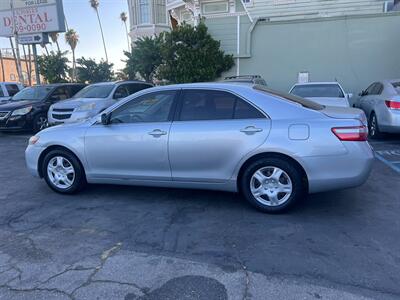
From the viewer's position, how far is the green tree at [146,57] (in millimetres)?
16984

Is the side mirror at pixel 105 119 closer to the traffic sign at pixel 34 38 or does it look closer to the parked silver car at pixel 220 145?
the parked silver car at pixel 220 145

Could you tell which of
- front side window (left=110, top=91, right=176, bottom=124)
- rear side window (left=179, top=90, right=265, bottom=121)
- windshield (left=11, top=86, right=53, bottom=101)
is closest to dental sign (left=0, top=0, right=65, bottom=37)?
windshield (left=11, top=86, right=53, bottom=101)

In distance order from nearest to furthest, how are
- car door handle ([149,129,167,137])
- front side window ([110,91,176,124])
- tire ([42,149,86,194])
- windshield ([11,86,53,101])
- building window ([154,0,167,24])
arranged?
car door handle ([149,129,167,137])
front side window ([110,91,176,124])
tire ([42,149,86,194])
windshield ([11,86,53,101])
building window ([154,0,167,24])

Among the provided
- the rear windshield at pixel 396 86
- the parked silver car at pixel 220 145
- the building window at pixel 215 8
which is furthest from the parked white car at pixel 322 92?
the building window at pixel 215 8

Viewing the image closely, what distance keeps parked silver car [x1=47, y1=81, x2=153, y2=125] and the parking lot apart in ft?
16.7

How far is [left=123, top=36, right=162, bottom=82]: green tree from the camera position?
1698 centimetres

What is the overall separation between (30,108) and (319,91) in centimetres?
880

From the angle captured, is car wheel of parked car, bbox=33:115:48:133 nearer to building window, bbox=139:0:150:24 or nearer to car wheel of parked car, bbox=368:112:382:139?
car wheel of parked car, bbox=368:112:382:139

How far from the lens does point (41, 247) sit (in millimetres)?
3553

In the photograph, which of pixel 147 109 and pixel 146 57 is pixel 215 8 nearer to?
pixel 146 57

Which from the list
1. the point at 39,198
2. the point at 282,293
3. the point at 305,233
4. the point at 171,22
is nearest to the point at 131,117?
the point at 39,198

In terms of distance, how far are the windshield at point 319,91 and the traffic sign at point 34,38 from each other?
14.2m

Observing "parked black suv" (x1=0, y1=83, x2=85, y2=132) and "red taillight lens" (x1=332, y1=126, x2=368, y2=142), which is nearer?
"red taillight lens" (x1=332, y1=126, x2=368, y2=142)

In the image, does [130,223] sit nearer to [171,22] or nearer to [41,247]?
[41,247]
